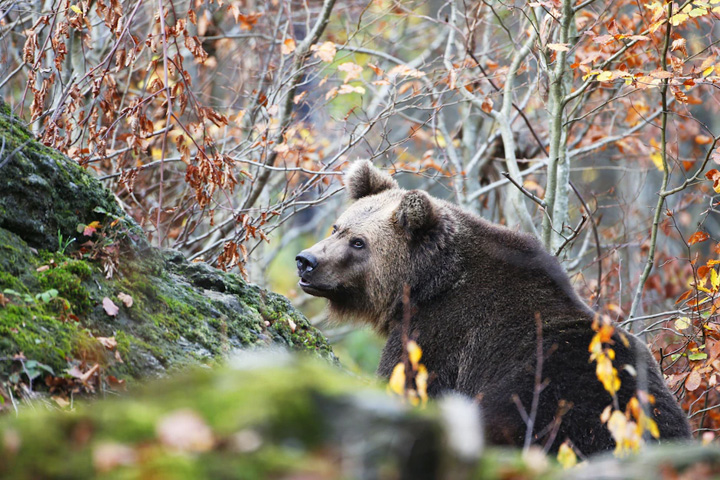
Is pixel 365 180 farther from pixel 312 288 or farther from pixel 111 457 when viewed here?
pixel 111 457

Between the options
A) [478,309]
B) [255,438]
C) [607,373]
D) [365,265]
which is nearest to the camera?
[255,438]

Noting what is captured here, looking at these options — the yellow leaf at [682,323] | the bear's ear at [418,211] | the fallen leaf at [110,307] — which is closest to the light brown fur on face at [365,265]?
the bear's ear at [418,211]

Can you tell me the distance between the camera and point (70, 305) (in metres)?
4.70

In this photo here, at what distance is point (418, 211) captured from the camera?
6488 mm

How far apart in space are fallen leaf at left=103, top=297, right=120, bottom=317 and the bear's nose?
1945 millimetres

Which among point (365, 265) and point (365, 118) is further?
point (365, 118)

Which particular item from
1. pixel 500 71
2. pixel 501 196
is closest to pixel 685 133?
pixel 501 196

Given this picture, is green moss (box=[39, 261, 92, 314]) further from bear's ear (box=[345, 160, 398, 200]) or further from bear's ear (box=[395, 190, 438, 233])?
bear's ear (box=[345, 160, 398, 200])

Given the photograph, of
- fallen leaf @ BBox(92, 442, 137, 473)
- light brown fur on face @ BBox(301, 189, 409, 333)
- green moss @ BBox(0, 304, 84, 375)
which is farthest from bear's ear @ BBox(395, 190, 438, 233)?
fallen leaf @ BBox(92, 442, 137, 473)

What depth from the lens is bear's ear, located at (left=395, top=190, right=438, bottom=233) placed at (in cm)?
647

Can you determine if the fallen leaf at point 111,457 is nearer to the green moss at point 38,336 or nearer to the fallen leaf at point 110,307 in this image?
the green moss at point 38,336

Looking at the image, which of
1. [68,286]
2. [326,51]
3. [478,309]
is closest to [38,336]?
[68,286]

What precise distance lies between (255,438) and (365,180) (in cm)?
532

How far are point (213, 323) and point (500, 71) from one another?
5.54m
